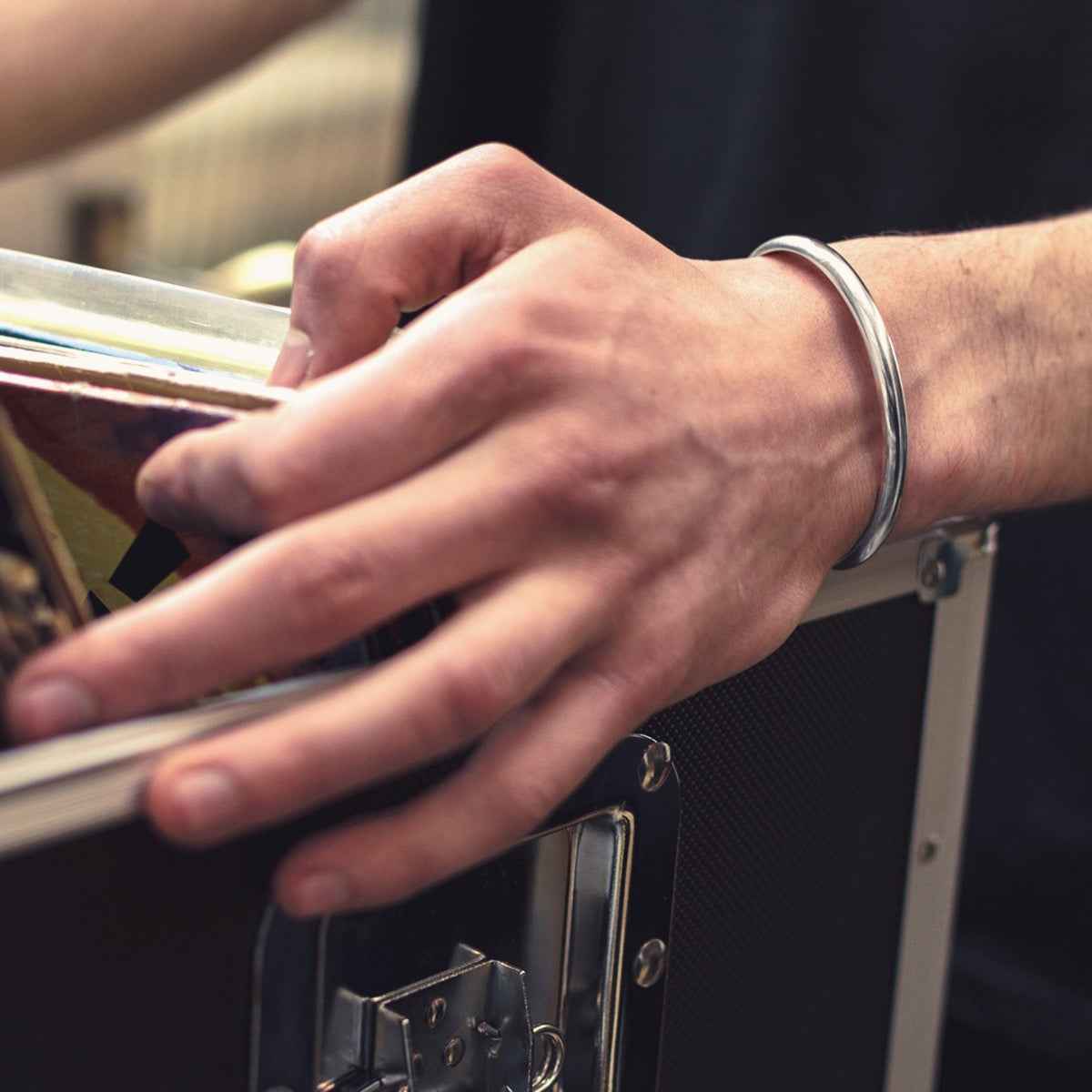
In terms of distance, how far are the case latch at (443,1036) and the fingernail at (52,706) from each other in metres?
0.14

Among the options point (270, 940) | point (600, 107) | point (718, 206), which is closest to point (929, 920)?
point (270, 940)

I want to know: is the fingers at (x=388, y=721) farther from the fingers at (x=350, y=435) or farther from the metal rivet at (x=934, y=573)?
the metal rivet at (x=934, y=573)

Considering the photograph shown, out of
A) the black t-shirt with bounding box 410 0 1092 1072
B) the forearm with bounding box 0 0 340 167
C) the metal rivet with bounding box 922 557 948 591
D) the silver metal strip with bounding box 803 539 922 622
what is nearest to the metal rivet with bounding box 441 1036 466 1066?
the silver metal strip with bounding box 803 539 922 622

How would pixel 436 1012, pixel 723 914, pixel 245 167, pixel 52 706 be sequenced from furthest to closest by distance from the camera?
pixel 245 167 < pixel 723 914 < pixel 436 1012 < pixel 52 706

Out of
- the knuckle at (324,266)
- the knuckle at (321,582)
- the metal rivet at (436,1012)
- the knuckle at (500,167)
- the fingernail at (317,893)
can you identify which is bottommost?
the metal rivet at (436,1012)

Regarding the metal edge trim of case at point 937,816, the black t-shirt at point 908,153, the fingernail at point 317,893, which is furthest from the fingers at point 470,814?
the black t-shirt at point 908,153

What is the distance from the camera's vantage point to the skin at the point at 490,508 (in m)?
0.31

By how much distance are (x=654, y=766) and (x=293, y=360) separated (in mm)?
205

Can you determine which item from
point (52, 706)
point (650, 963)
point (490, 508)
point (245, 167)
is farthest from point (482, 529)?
point (245, 167)

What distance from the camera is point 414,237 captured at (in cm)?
45

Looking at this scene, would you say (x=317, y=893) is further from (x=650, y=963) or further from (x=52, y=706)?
(x=650, y=963)

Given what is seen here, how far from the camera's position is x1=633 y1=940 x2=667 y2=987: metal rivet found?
477 mm

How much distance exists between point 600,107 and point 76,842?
3.12ft

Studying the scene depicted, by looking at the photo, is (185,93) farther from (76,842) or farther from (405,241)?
(76,842)
